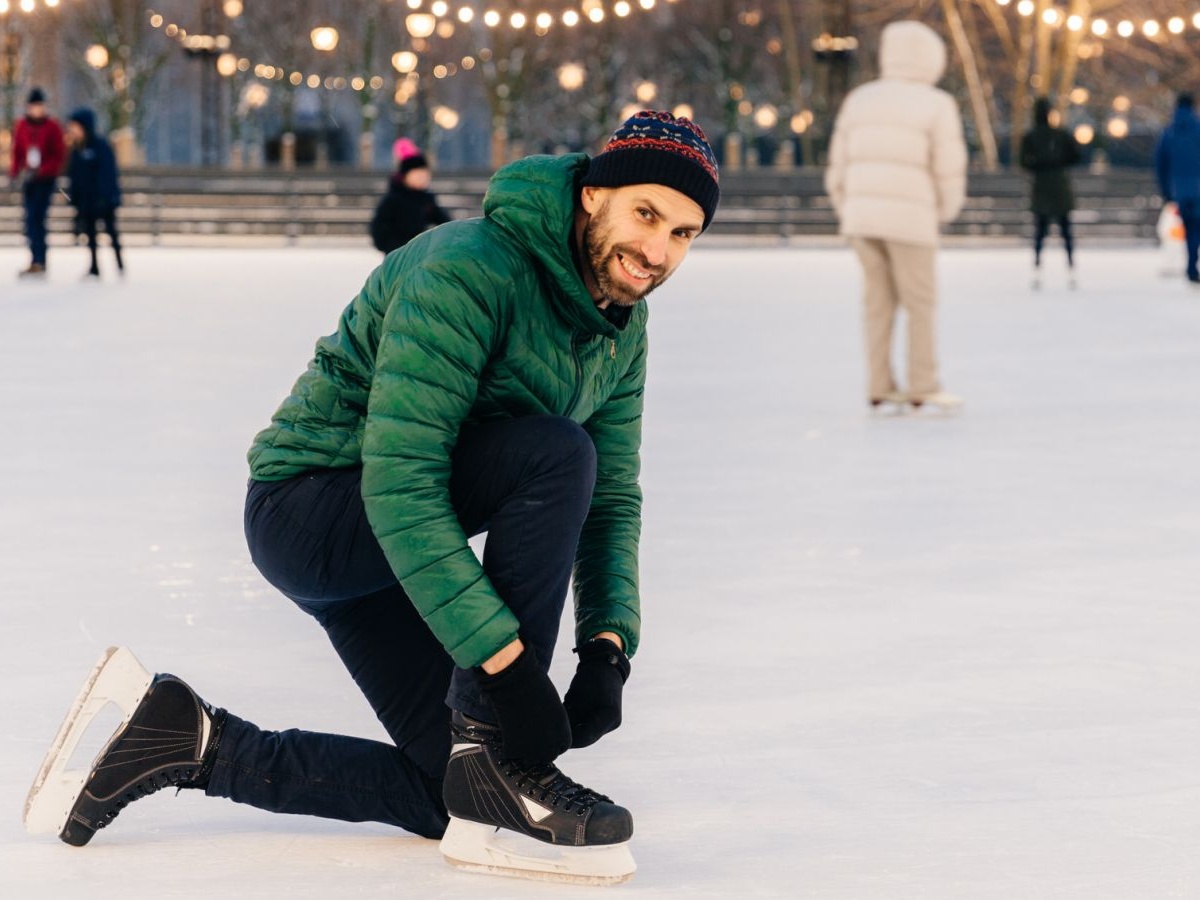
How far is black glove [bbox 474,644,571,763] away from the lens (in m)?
2.54

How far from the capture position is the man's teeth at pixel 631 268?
8.73 ft

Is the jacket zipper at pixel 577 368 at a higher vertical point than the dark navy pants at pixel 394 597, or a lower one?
higher

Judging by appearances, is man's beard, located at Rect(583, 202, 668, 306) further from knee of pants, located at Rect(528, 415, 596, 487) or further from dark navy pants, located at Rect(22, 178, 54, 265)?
dark navy pants, located at Rect(22, 178, 54, 265)

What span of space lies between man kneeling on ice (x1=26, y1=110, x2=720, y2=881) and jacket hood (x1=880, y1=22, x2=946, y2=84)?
5417 millimetres

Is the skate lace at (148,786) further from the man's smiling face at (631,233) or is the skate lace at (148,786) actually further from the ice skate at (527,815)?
the man's smiling face at (631,233)

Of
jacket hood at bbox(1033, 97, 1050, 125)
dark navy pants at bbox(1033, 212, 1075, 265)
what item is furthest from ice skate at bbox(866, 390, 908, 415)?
dark navy pants at bbox(1033, 212, 1075, 265)

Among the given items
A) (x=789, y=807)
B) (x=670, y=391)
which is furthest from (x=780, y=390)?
(x=789, y=807)


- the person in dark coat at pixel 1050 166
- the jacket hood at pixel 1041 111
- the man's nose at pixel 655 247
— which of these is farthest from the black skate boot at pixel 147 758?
the person in dark coat at pixel 1050 166

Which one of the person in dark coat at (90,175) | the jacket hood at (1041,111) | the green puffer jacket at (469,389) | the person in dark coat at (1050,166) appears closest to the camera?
the green puffer jacket at (469,389)

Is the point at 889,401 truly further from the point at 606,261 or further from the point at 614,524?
the point at 606,261

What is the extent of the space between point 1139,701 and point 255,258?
1943cm

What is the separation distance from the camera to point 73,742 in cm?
280

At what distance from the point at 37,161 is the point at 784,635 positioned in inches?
542

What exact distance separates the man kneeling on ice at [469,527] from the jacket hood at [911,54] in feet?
17.8
